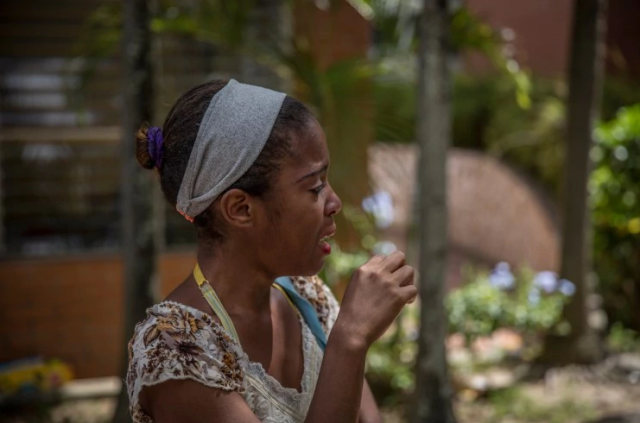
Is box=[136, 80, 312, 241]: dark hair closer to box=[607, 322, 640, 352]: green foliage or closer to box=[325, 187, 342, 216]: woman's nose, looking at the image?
box=[325, 187, 342, 216]: woman's nose

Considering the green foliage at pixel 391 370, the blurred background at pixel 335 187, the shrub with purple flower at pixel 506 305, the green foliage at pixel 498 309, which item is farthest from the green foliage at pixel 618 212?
the green foliage at pixel 391 370

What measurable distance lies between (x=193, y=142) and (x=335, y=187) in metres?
2.95

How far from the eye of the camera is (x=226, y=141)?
163cm

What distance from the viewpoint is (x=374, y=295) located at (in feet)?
5.51

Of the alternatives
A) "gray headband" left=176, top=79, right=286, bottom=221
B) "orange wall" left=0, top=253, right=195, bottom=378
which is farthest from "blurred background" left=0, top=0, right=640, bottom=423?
"gray headband" left=176, top=79, right=286, bottom=221

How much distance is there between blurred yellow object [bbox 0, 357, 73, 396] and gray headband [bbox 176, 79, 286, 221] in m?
4.57

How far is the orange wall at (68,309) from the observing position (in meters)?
6.32

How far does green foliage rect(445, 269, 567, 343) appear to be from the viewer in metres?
6.41

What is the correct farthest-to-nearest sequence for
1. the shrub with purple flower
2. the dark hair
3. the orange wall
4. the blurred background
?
the shrub with purple flower → the orange wall → the blurred background → the dark hair

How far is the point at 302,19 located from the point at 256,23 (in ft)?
3.32

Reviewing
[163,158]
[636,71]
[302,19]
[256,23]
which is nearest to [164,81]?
[256,23]

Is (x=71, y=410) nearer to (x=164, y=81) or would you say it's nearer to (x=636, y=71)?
(x=164, y=81)

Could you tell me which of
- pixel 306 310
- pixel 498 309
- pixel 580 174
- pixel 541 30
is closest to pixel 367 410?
pixel 306 310

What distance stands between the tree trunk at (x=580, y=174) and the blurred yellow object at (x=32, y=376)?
3.55 metres
